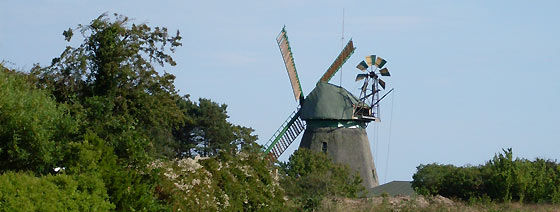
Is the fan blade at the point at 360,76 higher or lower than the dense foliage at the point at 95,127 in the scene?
higher

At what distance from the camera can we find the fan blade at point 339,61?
190 ft

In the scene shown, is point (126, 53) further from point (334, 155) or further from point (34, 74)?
point (334, 155)

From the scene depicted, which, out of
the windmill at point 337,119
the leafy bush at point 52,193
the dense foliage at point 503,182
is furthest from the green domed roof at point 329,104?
the leafy bush at point 52,193

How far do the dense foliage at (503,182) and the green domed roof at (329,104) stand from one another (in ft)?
56.5

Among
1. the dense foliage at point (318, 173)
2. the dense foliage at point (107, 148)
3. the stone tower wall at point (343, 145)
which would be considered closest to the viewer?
the dense foliage at point (107, 148)

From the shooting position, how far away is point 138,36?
28.4 m

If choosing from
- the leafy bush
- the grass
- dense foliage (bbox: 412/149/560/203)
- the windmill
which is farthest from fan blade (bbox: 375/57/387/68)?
the leafy bush

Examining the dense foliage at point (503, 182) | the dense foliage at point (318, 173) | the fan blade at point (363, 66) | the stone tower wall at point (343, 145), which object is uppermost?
the fan blade at point (363, 66)

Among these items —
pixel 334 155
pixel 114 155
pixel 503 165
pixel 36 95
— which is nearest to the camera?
pixel 114 155

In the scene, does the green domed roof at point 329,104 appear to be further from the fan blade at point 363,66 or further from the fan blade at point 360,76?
the fan blade at point 363,66

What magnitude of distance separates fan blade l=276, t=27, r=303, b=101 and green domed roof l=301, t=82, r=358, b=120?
155cm

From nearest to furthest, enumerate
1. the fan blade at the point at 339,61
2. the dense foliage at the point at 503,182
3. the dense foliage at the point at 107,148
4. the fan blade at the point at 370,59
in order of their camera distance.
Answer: the dense foliage at the point at 107,148
the dense foliage at the point at 503,182
the fan blade at the point at 370,59
the fan blade at the point at 339,61

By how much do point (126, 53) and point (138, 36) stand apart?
866 millimetres

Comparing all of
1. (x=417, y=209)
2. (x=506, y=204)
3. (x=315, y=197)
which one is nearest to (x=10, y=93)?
(x=315, y=197)
